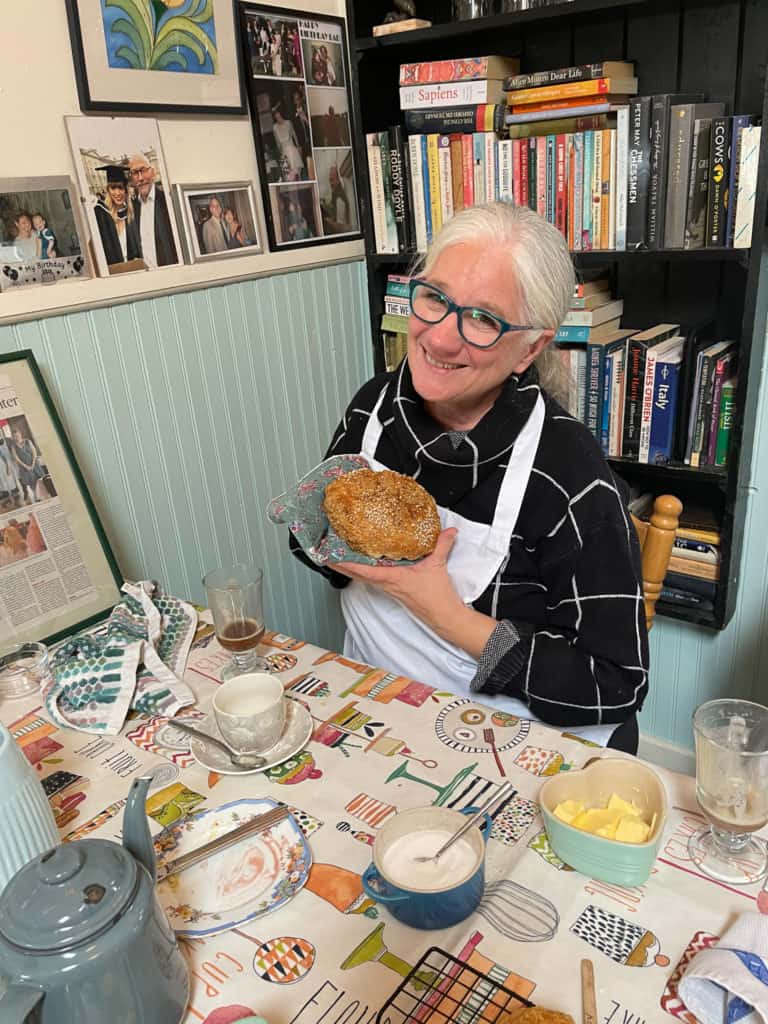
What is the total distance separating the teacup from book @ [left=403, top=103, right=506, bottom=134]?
144cm

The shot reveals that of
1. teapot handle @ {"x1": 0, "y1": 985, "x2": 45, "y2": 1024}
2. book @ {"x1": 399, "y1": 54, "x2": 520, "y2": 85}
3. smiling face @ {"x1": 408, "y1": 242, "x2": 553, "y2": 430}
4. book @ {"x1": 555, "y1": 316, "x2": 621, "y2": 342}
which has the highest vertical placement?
book @ {"x1": 399, "y1": 54, "x2": 520, "y2": 85}

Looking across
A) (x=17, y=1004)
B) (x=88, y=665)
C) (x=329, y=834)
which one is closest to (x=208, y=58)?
(x=88, y=665)

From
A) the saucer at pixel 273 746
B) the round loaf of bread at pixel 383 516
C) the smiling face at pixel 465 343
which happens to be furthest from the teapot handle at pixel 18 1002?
the smiling face at pixel 465 343

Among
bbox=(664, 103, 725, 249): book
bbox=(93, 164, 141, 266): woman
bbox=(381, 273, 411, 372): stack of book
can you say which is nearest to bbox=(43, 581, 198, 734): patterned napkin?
bbox=(93, 164, 141, 266): woman

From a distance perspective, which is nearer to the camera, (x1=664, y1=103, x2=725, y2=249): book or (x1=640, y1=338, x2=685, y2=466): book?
(x1=664, y1=103, x2=725, y2=249): book

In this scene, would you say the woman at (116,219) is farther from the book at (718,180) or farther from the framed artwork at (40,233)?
the book at (718,180)

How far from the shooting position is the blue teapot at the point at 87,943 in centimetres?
57

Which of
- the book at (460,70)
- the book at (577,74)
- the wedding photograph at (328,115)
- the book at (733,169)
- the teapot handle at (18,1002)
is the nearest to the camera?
the teapot handle at (18,1002)

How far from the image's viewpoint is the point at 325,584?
222 cm

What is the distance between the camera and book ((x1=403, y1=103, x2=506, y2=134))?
1822 mm

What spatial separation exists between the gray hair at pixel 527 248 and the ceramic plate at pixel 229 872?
0.85m

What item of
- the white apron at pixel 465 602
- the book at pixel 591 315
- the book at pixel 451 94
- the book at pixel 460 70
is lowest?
the white apron at pixel 465 602

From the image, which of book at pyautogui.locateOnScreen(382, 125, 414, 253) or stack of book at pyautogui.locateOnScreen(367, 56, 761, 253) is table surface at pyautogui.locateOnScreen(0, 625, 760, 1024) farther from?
book at pyautogui.locateOnScreen(382, 125, 414, 253)

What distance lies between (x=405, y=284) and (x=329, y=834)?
1.58 meters
